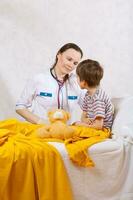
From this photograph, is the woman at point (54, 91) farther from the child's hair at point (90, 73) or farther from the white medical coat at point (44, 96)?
the child's hair at point (90, 73)

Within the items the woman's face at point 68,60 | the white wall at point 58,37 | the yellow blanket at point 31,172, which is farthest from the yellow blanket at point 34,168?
the white wall at point 58,37

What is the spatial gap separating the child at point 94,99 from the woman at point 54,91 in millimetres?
299

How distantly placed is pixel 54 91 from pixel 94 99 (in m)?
0.38

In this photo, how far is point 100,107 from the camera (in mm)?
1724

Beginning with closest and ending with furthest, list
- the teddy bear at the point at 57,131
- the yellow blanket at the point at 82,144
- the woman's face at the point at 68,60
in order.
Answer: the yellow blanket at the point at 82,144
the teddy bear at the point at 57,131
the woman's face at the point at 68,60

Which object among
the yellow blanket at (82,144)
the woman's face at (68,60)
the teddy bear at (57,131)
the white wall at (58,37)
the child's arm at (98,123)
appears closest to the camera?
the yellow blanket at (82,144)

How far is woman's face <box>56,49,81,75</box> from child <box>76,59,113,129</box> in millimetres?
287

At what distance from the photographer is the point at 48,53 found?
251 centimetres

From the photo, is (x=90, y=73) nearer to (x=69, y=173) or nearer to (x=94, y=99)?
(x=94, y=99)

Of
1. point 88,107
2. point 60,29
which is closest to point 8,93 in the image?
point 60,29

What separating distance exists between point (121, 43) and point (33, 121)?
903 millimetres

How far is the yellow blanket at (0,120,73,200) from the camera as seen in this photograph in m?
1.24

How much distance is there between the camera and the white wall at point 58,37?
7.91 feet

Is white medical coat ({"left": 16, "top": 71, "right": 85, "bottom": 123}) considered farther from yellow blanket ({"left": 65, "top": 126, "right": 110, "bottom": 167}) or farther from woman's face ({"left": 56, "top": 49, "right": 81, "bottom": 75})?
yellow blanket ({"left": 65, "top": 126, "right": 110, "bottom": 167})
